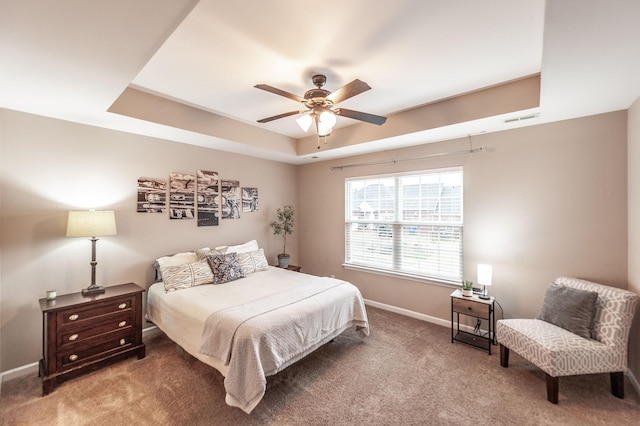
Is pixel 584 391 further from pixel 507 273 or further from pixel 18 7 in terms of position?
pixel 18 7

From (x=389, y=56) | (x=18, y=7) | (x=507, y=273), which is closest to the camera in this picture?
(x=18, y=7)

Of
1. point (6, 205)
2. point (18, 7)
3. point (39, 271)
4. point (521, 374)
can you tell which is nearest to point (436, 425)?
point (521, 374)

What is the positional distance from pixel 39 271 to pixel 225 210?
2095mm

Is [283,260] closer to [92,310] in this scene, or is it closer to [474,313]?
[92,310]

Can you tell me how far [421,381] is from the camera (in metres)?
2.37

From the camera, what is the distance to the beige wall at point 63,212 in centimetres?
245

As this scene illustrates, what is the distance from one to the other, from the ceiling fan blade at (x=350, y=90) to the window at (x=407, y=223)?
6.62ft

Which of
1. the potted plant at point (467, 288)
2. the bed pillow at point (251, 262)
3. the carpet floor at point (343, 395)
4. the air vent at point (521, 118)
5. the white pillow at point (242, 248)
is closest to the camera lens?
the carpet floor at point (343, 395)

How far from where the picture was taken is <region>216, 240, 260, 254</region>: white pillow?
3765 mm

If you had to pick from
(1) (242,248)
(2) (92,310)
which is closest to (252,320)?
(2) (92,310)

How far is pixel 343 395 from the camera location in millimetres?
2191

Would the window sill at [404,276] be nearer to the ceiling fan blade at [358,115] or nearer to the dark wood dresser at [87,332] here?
the ceiling fan blade at [358,115]

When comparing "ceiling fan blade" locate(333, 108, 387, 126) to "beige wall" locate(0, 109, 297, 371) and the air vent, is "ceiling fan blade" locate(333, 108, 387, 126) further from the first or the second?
"beige wall" locate(0, 109, 297, 371)

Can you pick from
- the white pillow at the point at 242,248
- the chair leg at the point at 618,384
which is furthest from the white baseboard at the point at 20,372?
the chair leg at the point at 618,384
